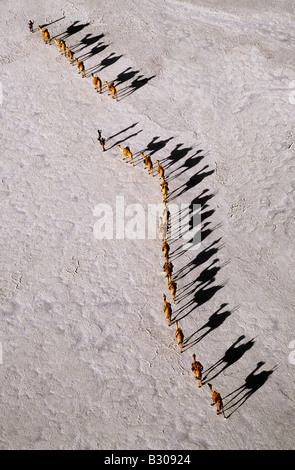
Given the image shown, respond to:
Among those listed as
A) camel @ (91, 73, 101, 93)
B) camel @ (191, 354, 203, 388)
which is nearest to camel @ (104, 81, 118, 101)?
camel @ (91, 73, 101, 93)

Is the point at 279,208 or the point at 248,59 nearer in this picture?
the point at 279,208

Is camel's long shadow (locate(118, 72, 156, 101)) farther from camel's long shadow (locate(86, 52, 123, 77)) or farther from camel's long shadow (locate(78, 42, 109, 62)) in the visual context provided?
camel's long shadow (locate(78, 42, 109, 62))

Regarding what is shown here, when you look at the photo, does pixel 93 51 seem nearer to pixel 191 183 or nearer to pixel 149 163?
pixel 149 163

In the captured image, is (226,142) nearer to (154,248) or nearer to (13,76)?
(154,248)

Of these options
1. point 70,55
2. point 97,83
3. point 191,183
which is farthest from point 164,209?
point 70,55

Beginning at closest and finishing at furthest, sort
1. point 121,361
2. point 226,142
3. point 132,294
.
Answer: point 121,361 < point 132,294 < point 226,142

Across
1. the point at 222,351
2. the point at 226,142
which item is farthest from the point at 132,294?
the point at 226,142
